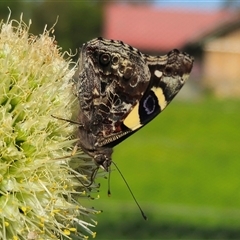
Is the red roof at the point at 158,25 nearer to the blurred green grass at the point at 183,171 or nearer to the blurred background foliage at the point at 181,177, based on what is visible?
the blurred background foliage at the point at 181,177

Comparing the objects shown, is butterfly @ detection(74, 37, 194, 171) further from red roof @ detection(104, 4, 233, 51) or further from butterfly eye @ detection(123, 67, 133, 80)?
red roof @ detection(104, 4, 233, 51)

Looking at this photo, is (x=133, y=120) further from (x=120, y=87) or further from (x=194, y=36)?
(x=194, y=36)

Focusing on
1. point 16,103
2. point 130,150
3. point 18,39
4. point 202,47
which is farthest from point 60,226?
point 202,47

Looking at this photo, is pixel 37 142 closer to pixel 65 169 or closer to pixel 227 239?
pixel 65 169

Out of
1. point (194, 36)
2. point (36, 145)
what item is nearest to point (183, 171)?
point (36, 145)

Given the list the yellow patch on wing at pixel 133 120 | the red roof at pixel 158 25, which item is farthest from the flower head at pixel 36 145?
the red roof at pixel 158 25

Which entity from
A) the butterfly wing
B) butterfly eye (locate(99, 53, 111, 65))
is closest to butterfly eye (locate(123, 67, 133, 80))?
the butterfly wing
